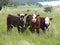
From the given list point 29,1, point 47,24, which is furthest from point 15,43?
point 29,1

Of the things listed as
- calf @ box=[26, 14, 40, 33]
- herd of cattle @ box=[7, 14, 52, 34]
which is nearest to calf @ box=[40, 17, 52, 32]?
herd of cattle @ box=[7, 14, 52, 34]

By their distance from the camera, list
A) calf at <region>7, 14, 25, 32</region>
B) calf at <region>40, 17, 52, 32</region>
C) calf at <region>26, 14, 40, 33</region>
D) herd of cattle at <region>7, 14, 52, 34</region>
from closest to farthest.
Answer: calf at <region>26, 14, 40, 33</region> < herd of cattle at <region>7, 14, 52, 34</region> < calf at <region>40, 17, 52, 32</region> < calf at <region>7, 14, 25, 32</region>

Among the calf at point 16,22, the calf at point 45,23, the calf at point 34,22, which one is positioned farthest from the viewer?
the calf at point 16,22

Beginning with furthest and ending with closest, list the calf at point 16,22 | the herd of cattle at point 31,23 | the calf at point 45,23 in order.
→ the calf at point 16,22
the calf at point 45,23
the herd of cattle at point 31,23

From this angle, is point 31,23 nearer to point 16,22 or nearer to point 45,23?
point 45,23

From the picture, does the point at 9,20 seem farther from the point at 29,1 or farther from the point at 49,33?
the point at 29,1

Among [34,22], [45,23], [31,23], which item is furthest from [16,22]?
[45,23]

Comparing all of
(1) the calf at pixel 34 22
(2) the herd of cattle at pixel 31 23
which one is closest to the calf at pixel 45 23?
(2) the herd of cattle at pixel 31 23

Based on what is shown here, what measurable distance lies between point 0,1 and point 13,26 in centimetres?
2996

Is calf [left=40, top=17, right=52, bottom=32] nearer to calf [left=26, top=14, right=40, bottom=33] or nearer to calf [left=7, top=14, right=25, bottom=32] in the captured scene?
calf [left=26, top=14, right=40, bottom=33]

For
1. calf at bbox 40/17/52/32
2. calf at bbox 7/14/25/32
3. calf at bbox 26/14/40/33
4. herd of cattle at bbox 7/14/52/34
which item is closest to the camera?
calf at bbox 26/14/40/33

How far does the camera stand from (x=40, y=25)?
14734 millimetres

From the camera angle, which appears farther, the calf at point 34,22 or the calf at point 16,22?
the calf at point 16,22

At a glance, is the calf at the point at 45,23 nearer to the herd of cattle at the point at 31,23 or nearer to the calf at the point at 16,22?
the herd of cattle at the point at 31,23
